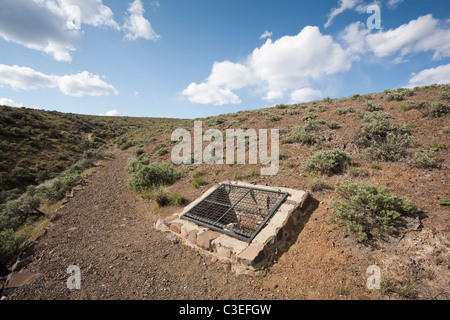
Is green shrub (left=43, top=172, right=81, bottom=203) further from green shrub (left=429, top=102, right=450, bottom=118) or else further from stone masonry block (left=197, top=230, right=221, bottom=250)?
green shrub (left=429, top=102, right=450, bottom=118)

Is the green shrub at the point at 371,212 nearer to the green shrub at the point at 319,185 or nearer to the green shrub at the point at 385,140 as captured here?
the green shrub at the point at 319,185

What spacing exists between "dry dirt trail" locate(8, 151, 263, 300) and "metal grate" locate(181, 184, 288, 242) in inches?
39.8

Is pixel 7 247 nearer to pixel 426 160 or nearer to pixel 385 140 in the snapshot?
pixel 426 160

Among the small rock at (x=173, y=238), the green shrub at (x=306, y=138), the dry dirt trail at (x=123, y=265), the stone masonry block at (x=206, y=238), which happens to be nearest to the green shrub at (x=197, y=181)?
the dry dirt trail at (x=123, y=265)

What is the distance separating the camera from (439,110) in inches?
293

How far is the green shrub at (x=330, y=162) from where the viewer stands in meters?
5.73

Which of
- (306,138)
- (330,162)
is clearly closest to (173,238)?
(330,162)

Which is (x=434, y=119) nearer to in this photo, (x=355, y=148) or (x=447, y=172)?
(x=355, y=148)

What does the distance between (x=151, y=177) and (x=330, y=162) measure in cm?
687

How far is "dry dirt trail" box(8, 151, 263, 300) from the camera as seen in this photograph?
10.7 feet

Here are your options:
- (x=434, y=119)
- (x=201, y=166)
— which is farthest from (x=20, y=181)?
(x=434, y=119)

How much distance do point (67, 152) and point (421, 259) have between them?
2586 centimetres

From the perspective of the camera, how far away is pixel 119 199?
749 centimetres

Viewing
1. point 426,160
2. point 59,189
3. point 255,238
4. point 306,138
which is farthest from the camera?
point 59,189
